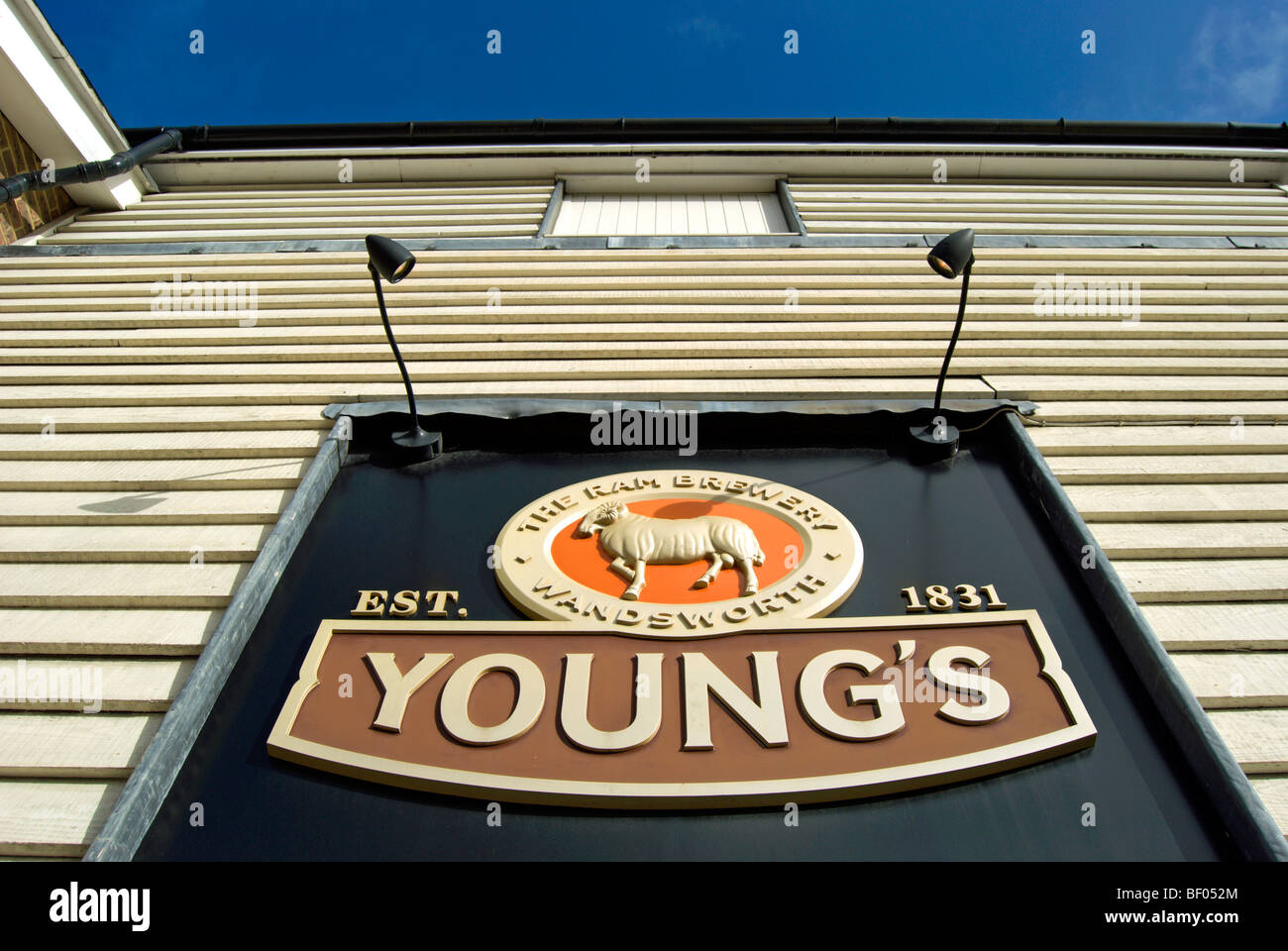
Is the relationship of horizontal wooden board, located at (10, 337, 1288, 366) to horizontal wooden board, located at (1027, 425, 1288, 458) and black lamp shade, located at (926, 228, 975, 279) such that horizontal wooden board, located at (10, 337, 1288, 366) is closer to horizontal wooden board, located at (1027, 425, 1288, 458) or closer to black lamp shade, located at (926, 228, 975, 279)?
horizontal wooden board, located at (1027, 425, 1288, 458)

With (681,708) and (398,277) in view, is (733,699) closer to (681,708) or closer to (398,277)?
(681,708)

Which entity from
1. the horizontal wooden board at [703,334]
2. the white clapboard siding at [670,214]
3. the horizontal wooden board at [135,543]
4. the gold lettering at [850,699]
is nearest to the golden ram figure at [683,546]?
the gold lettering at [850,699]

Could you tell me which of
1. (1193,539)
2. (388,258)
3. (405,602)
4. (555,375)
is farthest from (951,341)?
(405,602)

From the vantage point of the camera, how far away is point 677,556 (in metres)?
3.56

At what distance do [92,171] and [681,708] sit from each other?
7305 mm

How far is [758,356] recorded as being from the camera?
201 inches

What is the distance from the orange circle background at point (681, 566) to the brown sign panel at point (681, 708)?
251 mm

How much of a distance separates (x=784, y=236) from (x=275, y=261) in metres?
3.58

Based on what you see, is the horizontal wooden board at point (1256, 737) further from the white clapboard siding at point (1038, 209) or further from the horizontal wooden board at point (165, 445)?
the white clapboard siding at point (1038, 209)

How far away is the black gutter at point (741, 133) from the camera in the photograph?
884cm

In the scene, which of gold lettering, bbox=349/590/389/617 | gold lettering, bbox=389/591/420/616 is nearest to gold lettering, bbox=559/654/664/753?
gold lettering, bbox=389/591/420/616
